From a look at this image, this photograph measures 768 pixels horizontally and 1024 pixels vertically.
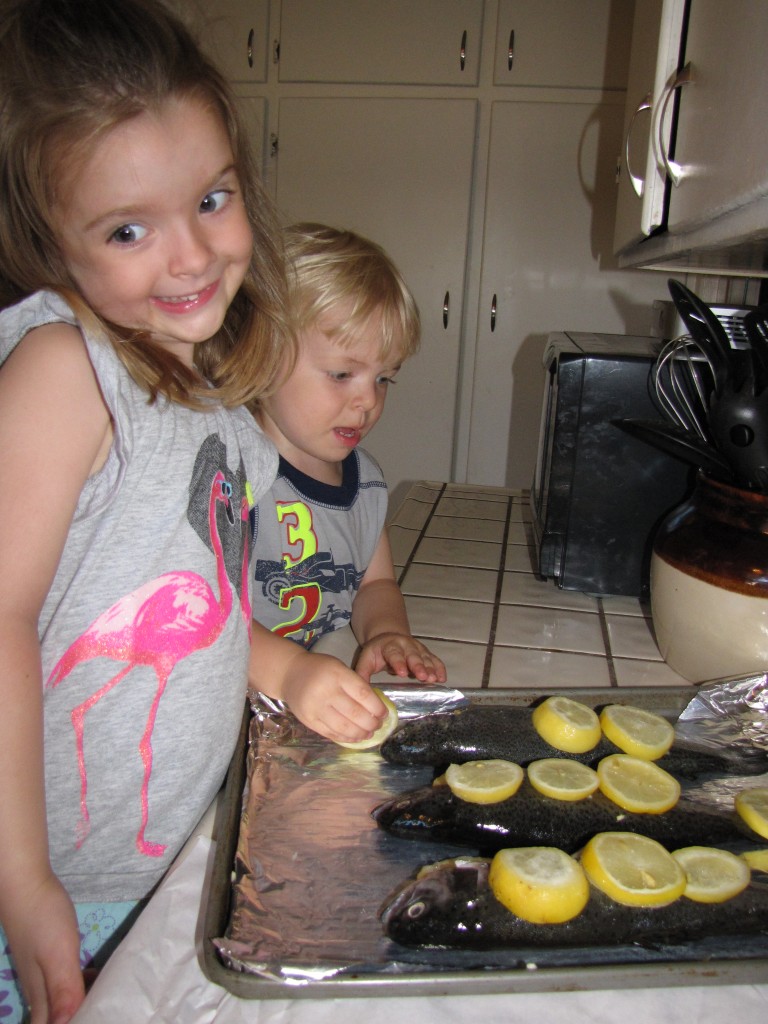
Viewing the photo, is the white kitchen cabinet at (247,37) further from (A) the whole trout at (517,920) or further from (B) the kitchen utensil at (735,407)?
(A) the whole trout at (517,920)

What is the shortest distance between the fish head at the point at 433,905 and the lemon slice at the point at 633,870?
7cm

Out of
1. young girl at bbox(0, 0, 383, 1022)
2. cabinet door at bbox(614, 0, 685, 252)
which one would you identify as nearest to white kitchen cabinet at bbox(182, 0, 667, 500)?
cabinet door at bbox(614, 0, 685, 252)

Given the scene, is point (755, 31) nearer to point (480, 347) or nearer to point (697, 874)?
point (697, 874)

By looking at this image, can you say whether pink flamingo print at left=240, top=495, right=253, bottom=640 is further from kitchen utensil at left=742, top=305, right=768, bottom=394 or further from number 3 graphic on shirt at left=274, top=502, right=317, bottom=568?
kitchen utensil at left=742, top=305, right=768, bottom=394

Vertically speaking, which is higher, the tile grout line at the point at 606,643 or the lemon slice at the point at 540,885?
the lemon slice at the point at 540,885

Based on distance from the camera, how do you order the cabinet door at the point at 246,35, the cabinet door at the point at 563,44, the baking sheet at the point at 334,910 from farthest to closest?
the cabinet door at the point at 246,35 < the cabinet door at the point at 563,44 < the baking sheet at the point at 334,910

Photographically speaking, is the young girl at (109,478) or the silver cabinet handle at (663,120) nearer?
the young girl at (109,478)

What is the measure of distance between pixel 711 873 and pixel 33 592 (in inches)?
17.6

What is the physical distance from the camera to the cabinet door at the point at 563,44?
229 centimetres

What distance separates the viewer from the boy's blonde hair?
825mm

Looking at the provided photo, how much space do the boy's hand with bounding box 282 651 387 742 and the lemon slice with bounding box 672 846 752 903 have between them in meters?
0.24

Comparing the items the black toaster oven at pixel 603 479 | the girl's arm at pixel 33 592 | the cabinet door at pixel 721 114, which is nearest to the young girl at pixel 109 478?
the girl's arm at pixel 33 592

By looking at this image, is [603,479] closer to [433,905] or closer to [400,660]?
[400,660]

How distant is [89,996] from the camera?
379 mm
